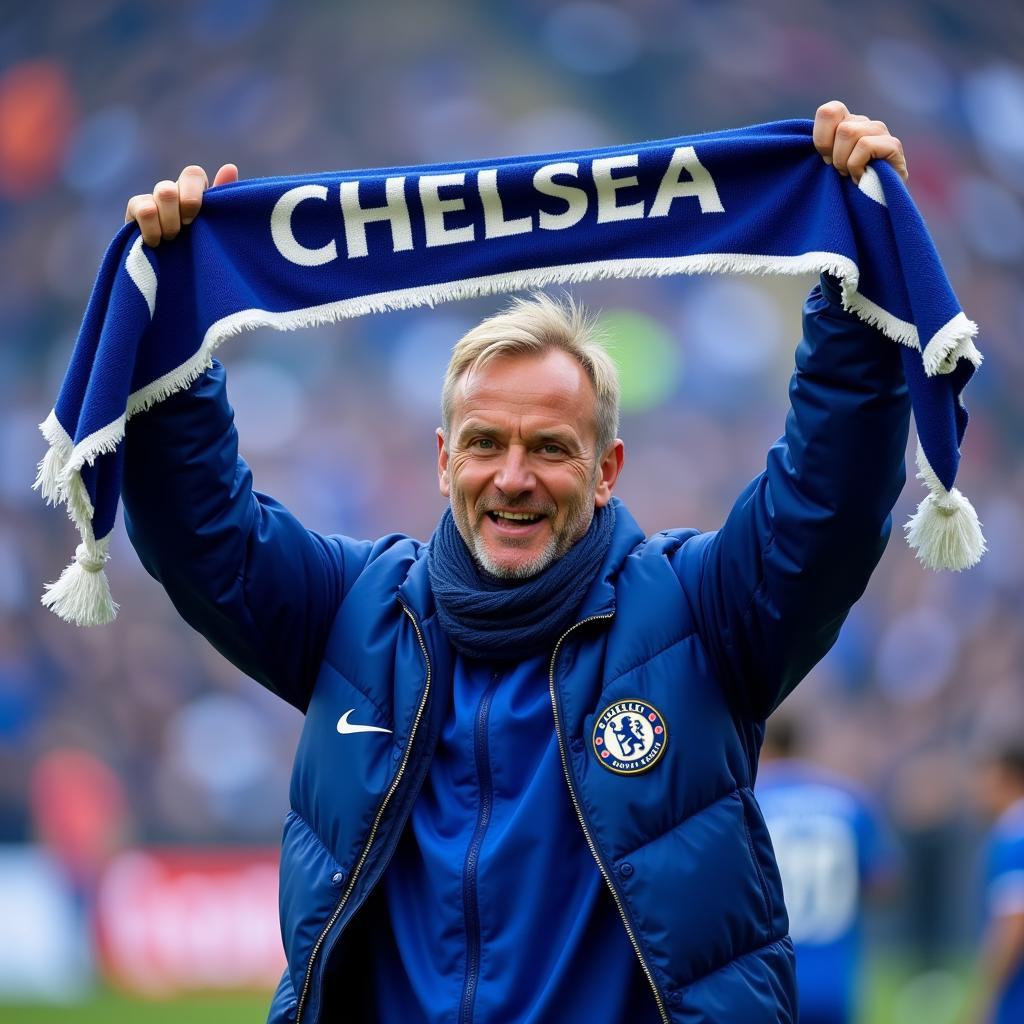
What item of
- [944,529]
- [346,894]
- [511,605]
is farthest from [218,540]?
[944,529]

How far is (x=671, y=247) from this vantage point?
2547 millimetres

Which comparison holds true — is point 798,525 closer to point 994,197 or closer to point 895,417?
point 895,417

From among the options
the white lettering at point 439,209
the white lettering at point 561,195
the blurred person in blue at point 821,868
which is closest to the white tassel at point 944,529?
the white lettering at point 561,195

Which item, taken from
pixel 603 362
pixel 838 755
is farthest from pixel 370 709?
pixel 838 755

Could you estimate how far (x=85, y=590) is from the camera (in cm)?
246

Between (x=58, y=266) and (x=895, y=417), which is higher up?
(x=58, y=266)

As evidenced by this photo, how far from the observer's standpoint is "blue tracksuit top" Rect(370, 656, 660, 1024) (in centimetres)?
226

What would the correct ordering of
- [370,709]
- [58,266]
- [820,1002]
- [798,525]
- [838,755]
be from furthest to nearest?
[58,266]
[838,755]
[820,1002]
[370,709]
[798,525]

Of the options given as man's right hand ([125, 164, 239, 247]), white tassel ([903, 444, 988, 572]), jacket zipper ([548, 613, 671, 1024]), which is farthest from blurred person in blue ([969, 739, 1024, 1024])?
man's right hand ([125, 164, 239, 247])

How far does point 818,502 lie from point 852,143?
521 mm

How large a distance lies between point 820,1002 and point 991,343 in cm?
896

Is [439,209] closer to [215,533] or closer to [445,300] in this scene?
[445,300]

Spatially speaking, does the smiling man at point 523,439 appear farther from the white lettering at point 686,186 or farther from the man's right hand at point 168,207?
the man's right hand at point 168,207

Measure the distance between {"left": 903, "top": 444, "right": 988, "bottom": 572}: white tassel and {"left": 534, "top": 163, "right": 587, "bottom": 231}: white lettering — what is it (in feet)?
2.15
